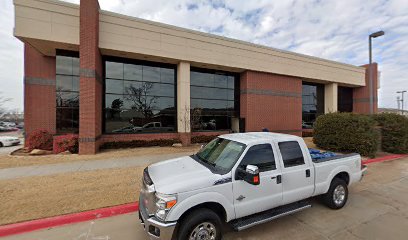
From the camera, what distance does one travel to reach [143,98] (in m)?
15.1

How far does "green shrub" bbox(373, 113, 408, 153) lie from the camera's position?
1117 cm

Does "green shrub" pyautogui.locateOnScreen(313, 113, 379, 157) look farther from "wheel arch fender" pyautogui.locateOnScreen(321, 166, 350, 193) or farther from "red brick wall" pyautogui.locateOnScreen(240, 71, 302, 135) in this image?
"wheel arch fender" pyautogui.locateOnScreen(321, 166, 350, 193)

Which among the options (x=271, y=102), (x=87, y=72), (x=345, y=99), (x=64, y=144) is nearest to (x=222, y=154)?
(x=87, y=72)

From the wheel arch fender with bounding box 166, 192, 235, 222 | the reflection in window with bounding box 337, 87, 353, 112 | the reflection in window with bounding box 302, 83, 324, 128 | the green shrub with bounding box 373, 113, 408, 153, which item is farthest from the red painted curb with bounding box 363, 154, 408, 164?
the reflection in window with bounding box 337, 87, 353, 112

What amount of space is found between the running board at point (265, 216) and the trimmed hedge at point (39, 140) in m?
13.5

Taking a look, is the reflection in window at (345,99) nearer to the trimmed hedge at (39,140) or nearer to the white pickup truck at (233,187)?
the white pickup truck at (233,187)

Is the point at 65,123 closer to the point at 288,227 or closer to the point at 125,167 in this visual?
the point at 125,167

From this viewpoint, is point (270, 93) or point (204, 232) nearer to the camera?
point (204, 232)

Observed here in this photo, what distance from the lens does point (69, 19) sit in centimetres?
1148

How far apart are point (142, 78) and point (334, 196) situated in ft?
46.4

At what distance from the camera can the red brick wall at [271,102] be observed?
1748cm

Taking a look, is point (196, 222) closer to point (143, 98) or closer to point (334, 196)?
point (334, 196)

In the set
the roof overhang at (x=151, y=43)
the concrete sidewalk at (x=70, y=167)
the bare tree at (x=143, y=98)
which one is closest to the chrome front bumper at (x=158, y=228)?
the concrete sidewalk at (x=70, y=167)

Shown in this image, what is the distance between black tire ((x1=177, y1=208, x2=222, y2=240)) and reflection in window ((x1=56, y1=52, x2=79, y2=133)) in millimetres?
13534
